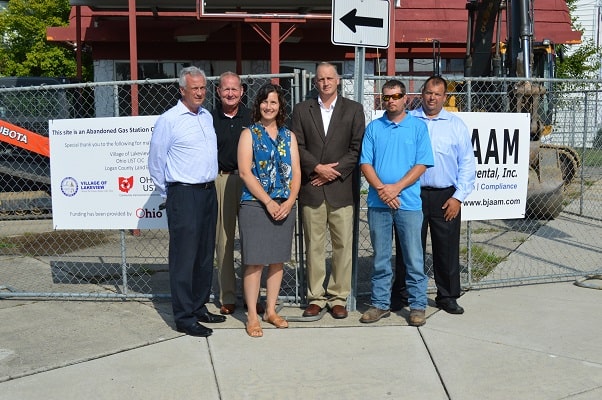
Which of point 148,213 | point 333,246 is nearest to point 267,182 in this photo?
point 333,246

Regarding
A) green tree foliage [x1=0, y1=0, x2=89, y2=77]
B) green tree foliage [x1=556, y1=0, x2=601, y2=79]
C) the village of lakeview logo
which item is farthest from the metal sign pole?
green tree foliage [x1=556, y1=0, x2=601, y2=79]

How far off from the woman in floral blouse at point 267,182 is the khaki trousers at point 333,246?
1.00 ft

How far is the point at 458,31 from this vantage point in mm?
19562

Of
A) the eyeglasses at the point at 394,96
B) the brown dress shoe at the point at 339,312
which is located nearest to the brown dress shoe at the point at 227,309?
the brown dress shoe at the point at 339,312

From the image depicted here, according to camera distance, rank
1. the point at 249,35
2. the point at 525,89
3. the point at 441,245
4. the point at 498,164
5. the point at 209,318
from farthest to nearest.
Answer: the point at 249,35 < the point at 525,89 < the point at 498,164 < the point at 441,245 < the point at 209,318

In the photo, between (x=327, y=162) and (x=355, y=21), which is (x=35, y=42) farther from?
(x=327, y=162)

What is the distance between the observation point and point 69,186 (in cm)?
682

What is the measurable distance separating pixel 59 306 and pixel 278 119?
275cm

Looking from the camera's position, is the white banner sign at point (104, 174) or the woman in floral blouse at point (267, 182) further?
the white banner sign at point (104, 174)

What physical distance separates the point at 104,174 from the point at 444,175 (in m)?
3.02

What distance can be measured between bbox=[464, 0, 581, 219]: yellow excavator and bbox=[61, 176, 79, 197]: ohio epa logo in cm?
548

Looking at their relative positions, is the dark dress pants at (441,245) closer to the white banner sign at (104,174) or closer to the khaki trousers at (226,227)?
the khaki trousers at (226,227)

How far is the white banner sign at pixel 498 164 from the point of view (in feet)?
22.6

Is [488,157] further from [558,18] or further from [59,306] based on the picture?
[558,18]
